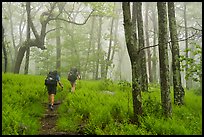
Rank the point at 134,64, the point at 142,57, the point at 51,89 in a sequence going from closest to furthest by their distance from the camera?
1. the point at 134,64
2. the point at 51,89
3. the point at 142,57

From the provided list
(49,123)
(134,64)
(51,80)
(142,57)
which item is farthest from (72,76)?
(134,64)

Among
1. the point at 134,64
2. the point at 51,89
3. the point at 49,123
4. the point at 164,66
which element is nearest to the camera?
the point at 134,64

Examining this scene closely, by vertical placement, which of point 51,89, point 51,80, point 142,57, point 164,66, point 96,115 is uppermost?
point 142,57

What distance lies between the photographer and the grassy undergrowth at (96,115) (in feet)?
25.6

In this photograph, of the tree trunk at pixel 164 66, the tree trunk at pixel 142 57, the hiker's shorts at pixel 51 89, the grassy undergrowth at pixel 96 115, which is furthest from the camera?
the tree trunk at pixel 142 57

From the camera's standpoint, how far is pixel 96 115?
8977 millimetres

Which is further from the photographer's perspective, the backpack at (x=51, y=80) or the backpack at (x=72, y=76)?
the backpack at (x=72, y=76)

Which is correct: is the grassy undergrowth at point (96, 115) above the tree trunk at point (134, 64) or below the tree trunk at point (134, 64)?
below

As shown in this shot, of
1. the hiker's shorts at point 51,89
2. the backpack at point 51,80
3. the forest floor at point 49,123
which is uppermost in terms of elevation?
the backpack at point 51,80

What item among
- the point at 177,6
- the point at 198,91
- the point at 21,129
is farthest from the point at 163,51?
the point at 177,6

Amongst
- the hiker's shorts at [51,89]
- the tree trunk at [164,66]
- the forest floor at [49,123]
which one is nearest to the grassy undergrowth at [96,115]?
the forest floor at [49,123]

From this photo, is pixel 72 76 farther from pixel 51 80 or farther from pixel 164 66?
pixel 164 66

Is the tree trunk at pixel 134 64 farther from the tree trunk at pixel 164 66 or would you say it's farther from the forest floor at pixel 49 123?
the forest floor at pixel 49 123

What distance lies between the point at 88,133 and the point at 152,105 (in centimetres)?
293
